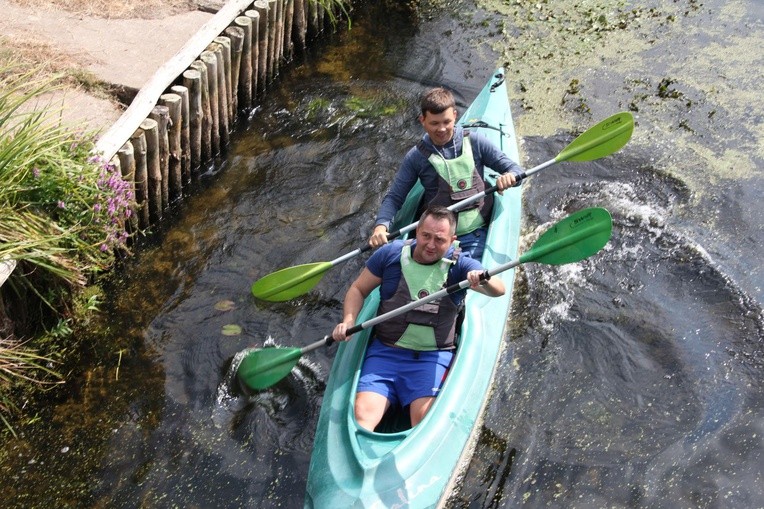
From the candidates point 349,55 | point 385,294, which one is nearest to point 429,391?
point 385,294

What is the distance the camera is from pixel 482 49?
874cm

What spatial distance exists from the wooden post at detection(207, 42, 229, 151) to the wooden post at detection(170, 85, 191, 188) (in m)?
0.47

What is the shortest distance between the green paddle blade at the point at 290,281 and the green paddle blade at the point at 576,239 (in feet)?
4.27

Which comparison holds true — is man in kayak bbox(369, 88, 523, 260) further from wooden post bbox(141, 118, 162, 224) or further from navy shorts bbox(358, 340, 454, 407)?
wooden post bbox(141, 118, 162, 224)

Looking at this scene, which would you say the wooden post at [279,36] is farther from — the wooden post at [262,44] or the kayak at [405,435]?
the kayak at [405,435]

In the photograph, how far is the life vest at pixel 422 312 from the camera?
459cm

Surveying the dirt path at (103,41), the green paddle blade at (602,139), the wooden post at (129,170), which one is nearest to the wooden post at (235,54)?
the dirt path at (103,41)

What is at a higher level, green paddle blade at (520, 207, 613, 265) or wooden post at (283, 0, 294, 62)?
green paddle blade at (520, 207, 613, 265)

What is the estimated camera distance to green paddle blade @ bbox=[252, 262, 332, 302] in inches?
207

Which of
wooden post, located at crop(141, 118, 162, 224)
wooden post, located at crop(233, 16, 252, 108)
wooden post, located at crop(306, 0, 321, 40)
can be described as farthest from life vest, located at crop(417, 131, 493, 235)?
wooden post, located at crop(306, 0, 321, 40)

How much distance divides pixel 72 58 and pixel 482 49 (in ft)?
13.0

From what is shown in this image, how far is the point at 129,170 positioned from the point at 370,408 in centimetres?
264

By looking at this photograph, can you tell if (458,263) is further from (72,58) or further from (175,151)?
(72,58)

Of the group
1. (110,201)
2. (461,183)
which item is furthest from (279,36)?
(461,183)
